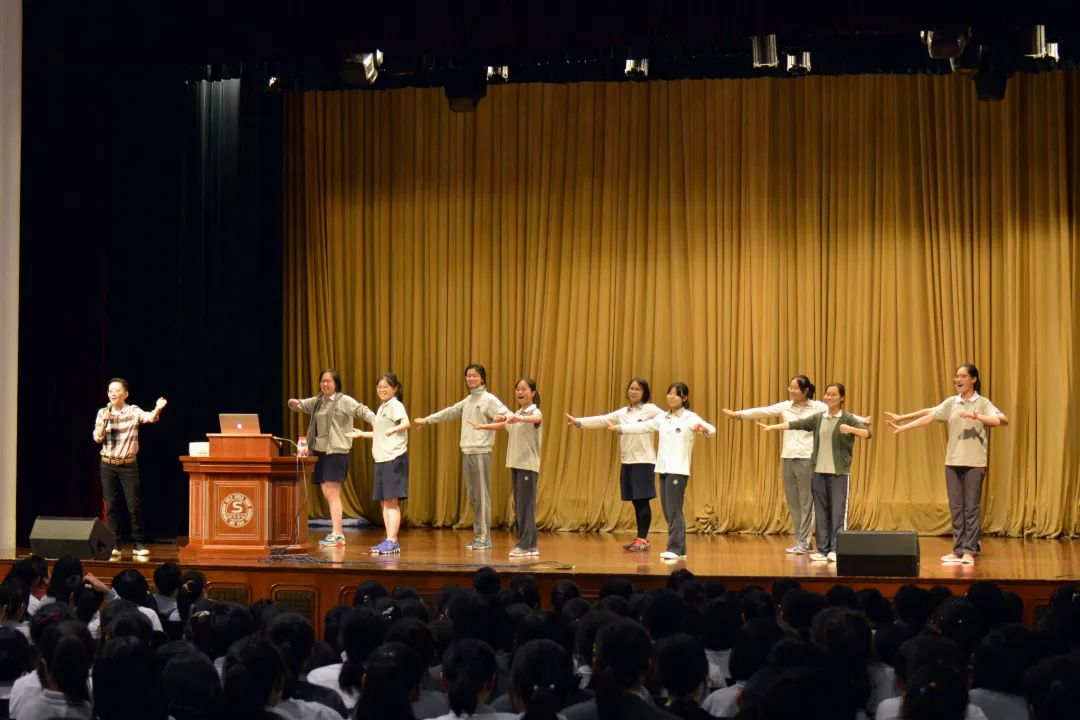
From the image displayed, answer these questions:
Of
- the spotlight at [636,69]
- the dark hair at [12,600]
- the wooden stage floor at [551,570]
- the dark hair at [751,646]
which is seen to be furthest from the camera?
the spotlight at [636,69]

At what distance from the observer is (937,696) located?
12.3ft

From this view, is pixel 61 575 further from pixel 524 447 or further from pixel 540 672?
pixel 524 447

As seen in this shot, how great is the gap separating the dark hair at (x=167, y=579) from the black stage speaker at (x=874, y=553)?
13.8 ft

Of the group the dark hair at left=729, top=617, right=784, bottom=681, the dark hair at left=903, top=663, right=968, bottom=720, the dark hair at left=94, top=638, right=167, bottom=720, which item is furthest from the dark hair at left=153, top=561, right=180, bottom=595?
the dark hair at left=903, top=663, right=968, bottom=720

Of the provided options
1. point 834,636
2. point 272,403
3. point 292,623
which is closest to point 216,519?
point 272,403

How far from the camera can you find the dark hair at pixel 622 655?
14.3 ft

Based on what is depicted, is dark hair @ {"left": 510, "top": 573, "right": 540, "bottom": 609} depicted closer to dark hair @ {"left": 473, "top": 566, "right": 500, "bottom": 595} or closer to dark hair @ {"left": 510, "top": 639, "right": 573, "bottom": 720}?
dark hair @ {"left": 473, "top": 566, "right": 500, "bottom": 595}

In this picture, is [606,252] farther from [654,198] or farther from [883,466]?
[883,466]

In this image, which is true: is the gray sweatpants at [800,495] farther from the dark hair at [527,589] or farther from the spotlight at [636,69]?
the dark hair at [527,589]

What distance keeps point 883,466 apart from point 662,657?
966cm

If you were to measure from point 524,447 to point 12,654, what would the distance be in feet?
21.2

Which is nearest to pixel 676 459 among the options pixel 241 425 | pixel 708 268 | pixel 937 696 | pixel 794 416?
pixel 794 416

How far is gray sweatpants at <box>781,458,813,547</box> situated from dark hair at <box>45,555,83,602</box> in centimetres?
633

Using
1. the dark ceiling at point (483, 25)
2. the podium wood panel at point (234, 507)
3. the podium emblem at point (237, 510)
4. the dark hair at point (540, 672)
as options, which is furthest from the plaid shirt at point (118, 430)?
the dark hair at point (540, 672)
